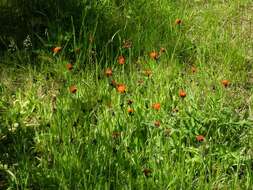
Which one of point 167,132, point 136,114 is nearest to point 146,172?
point 167,132

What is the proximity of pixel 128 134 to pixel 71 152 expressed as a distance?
0.36m

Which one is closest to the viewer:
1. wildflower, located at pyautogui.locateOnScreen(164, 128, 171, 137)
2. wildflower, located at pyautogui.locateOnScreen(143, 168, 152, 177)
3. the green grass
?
wildflower, located at pyautogui.locateOnScreen(143, 168, 152, 177)

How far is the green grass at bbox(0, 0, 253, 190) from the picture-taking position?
2496 mm

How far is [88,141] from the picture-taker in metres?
2.64

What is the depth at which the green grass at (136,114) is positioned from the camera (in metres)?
2.50

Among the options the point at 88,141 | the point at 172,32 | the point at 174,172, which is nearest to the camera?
the point at 174,172

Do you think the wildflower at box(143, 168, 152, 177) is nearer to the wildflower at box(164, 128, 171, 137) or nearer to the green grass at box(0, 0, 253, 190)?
the green grass at box(0, 0, 253, 190)

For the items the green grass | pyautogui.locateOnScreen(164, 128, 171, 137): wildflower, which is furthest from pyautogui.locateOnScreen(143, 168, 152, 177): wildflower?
pyautogui.locateOnScreen(164, 128, 171, 137): wildflower

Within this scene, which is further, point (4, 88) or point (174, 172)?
point (4, 88)

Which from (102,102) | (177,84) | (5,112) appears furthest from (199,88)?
(5,112)

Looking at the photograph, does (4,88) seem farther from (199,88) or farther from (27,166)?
(199,88)

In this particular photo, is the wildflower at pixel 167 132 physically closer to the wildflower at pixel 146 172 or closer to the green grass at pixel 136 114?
the green grass at pixel 136 114

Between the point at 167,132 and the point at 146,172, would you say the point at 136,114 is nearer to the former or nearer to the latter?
the point at 167,132

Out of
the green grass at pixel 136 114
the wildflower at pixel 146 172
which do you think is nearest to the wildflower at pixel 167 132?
the green grass at pixel 136 114
